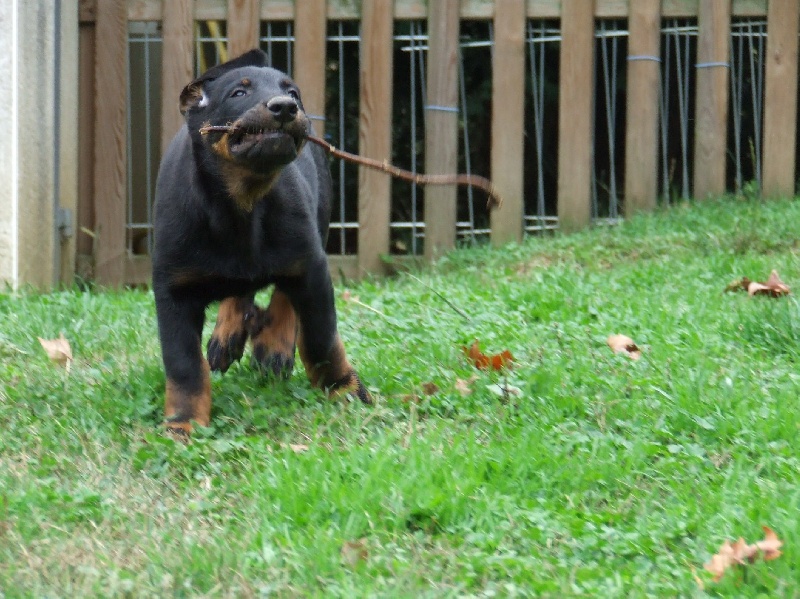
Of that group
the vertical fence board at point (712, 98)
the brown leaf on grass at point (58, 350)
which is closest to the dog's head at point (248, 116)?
the brown leaf on grass at point (58, 350)

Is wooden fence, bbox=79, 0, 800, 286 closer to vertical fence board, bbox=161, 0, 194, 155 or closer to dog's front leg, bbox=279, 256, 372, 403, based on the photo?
vertical fence board, bbox=161, 0, 194, 155


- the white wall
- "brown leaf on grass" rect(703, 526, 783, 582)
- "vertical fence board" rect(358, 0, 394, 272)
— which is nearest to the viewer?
"brown leaf on grass" rect(703, 526, 783, 582)

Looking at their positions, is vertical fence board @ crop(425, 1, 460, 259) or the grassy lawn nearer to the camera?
the grassy lawn

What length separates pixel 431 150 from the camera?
734cm

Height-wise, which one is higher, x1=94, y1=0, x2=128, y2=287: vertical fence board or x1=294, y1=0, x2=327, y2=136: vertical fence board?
x1=294, y1=0, x2=327, y2=136: vertical fence board

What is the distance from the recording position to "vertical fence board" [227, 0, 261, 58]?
23.6ft

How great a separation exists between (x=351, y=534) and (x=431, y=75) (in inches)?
186

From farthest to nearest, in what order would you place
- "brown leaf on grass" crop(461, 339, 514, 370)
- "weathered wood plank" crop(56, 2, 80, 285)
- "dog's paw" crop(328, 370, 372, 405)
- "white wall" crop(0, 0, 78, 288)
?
"weathered wood plank" crop(56, 2, 80, 285), "white wall" crop(0, 0, 78, 288), "brown leaf on grass" crop(461, 339, 514, 370), "dog's paw" crop(328, 370, 372, 405)

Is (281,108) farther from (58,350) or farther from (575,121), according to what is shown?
(575,121)

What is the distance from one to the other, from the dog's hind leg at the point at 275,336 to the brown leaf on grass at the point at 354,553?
1.61 meters

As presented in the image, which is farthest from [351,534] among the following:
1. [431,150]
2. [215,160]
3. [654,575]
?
[431,150]

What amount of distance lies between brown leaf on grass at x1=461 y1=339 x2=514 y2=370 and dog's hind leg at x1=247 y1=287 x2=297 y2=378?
697 mm

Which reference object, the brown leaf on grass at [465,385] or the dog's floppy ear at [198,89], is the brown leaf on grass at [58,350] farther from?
the brown leaf on grass at [465,385]

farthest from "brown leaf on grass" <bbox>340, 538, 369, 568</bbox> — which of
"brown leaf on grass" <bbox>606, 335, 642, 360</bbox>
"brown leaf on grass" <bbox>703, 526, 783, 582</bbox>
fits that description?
"brown leaf on grass" <bbox>606, 335, 642, 360</bbox>
